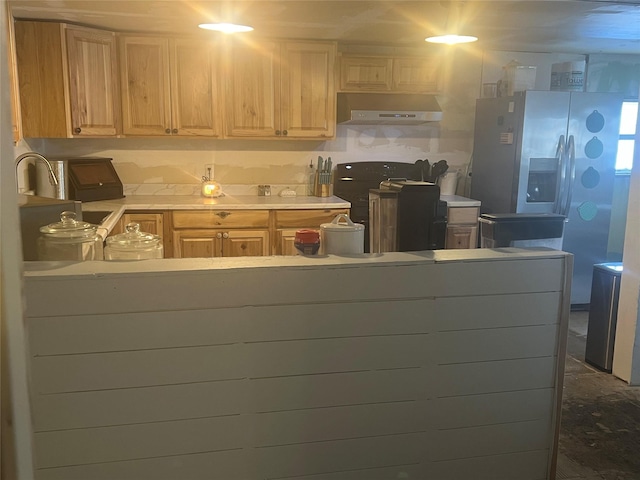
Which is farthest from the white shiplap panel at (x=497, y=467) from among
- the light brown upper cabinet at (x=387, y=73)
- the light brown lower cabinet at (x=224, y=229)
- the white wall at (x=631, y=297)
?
the light brown upper cabinet at (x=387, y=73)

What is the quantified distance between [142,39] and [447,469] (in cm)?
364

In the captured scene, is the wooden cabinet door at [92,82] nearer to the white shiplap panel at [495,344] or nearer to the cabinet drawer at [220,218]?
the cabinet drawer at [220,218]

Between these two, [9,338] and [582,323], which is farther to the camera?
[582,323]

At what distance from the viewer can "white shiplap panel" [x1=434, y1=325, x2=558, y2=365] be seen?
194cm

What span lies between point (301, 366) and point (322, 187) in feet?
10.3

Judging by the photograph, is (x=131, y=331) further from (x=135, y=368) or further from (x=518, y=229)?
(x=518, y=229)

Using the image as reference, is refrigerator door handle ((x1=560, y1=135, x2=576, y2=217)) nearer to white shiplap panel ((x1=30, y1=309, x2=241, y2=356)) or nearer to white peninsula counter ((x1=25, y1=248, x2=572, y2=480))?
white peninsula counter ((x1=25, y1=248, x2=572, y2=480))

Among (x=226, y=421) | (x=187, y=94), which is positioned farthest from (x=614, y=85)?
(x=226, y=421)

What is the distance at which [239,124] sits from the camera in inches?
178

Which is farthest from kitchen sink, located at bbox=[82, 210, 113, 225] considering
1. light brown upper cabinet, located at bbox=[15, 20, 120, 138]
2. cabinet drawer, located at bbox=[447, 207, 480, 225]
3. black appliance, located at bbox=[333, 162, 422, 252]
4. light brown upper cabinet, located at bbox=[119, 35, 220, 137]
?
cabinet drawer, located at bbox=[447, 207, 480, 225]

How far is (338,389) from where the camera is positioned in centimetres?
187

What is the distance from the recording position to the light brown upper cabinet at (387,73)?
15.4 feet

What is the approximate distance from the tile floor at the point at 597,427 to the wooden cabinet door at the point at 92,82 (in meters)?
3.57

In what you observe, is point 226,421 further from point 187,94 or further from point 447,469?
point 187,94
